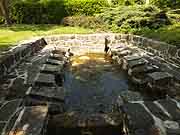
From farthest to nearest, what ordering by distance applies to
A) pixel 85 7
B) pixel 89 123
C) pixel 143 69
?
pixel 85 7
pixel 143 69
pixel 89 123

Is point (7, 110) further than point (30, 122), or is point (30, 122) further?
point (7, 110)

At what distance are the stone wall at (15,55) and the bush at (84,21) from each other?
4.82 m

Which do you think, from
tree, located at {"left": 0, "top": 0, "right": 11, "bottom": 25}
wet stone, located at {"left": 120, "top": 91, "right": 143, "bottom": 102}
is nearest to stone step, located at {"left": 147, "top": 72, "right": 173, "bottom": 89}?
wet stone, located at {"left": 120, "top": 91, "right": 143, "bottom": 102}

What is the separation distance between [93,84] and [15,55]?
9.20 feet

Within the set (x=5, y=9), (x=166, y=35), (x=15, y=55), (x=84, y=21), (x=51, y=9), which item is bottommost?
(x=15, y=55)

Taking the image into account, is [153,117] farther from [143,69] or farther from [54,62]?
[54,62]

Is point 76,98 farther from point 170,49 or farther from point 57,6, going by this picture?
point 57,6

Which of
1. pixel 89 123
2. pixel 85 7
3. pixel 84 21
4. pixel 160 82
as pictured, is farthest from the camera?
pixel 85 7

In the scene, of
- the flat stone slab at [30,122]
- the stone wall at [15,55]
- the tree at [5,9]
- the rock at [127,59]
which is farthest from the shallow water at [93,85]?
the tree at [5,9]

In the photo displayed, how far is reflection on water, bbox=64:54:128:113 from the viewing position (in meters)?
6.25

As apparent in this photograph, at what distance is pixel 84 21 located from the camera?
16484 millimetres

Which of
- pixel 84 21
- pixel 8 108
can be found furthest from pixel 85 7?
pixel 8 108

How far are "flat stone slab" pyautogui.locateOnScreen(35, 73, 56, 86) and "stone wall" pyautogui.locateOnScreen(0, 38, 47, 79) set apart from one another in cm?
110

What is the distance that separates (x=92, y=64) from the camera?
9.55 m
